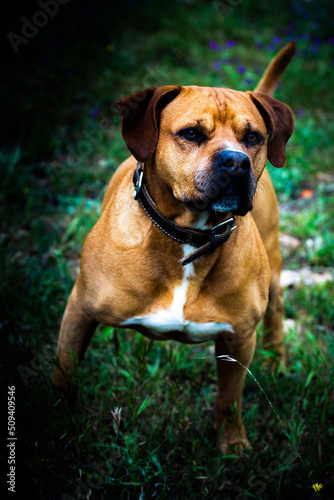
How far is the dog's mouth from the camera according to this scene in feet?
5.55

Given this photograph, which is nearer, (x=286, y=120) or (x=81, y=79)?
(x=286, y=120)

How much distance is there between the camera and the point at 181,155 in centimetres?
180

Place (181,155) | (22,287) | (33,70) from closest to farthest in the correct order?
(181,155)
(22,287)
(33,70)

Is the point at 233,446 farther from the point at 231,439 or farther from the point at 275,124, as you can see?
the point at 275,124

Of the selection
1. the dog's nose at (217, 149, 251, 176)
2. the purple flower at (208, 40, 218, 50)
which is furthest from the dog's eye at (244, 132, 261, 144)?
the purple flower at (208, 40, 218, 50)

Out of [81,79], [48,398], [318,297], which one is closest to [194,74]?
[81,79]

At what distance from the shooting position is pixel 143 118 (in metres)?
1.89

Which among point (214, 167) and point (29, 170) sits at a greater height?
point (214, 167)

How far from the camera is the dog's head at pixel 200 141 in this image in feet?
5.58

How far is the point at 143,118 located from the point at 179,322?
3.03 feet

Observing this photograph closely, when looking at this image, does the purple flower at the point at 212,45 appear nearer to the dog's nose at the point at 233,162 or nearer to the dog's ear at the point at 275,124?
the dog's ear at the point at 275,124

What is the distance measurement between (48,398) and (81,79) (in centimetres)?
446

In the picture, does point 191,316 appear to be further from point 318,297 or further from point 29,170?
point 29,170

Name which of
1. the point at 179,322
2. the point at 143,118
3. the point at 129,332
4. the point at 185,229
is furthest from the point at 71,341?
the point at 143,118
